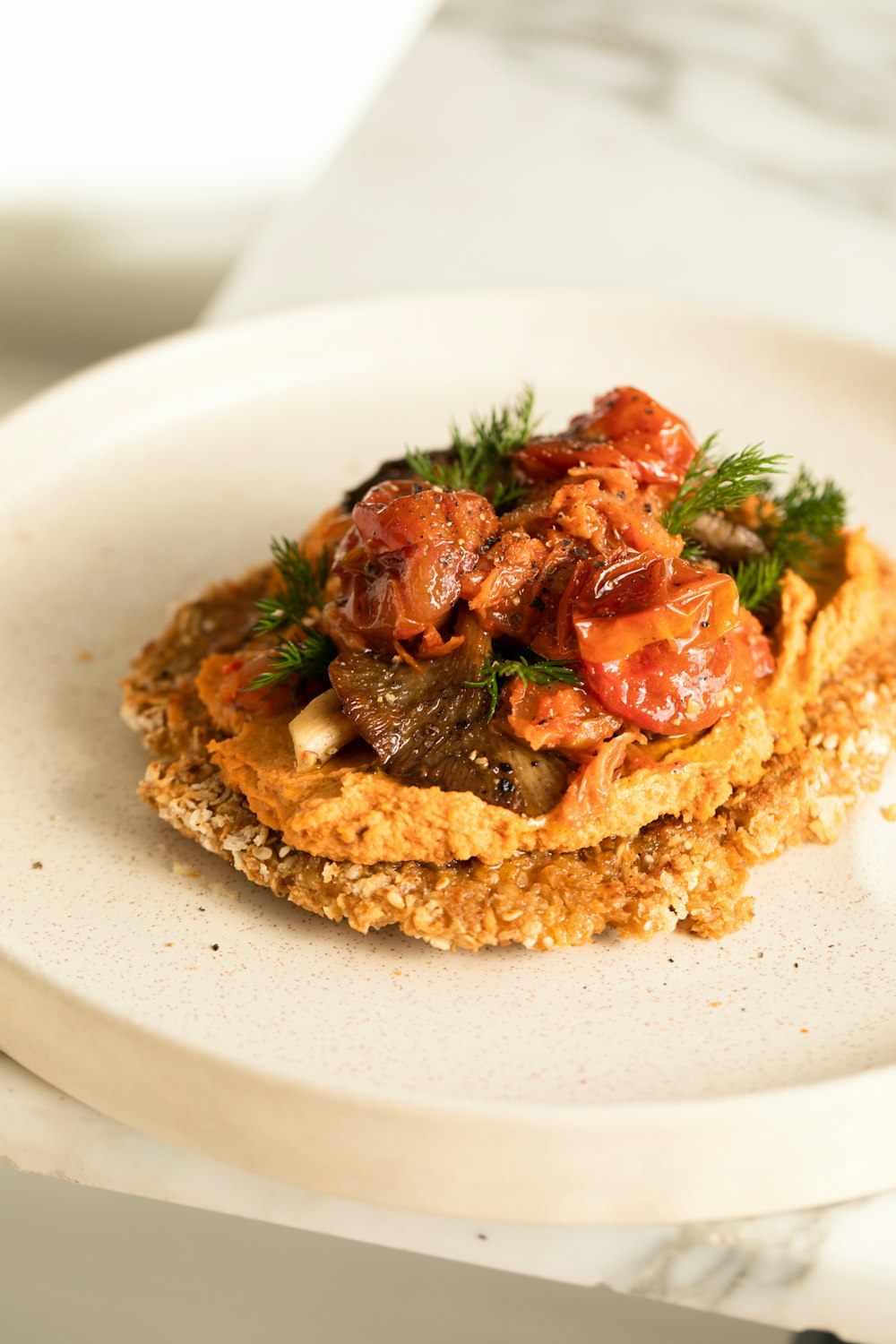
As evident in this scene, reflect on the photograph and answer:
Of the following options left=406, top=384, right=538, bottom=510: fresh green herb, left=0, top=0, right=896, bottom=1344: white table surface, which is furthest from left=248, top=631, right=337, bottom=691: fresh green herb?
left=0, top=0, right=896, bottom=1344: white table surface

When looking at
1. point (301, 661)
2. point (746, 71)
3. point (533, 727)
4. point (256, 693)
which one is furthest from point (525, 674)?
point (746, 71)

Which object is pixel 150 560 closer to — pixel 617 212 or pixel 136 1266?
pixel 136 1266

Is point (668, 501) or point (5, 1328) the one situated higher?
point (668, 501)

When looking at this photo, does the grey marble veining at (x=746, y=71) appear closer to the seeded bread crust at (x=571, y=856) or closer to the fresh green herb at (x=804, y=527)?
the fresh green herb at (x=804, y=527)

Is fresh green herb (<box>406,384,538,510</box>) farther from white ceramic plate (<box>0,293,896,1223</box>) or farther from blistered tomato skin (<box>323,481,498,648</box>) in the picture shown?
white ceramic plate (<box>0,293,896,1223</box>)

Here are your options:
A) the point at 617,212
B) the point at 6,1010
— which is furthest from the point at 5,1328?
the point at 617,212

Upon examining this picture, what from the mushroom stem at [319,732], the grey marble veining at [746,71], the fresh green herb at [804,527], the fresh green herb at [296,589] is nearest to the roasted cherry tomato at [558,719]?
the mushroom stem at [319,732]

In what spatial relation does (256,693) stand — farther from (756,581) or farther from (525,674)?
(756,581)
